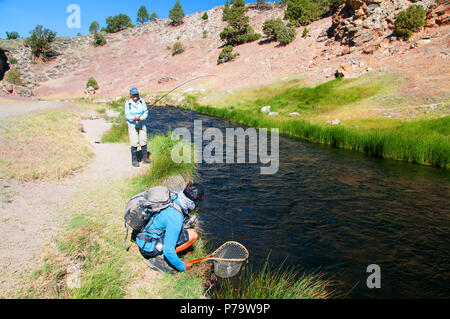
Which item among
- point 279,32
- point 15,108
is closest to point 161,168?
A: point 15,108

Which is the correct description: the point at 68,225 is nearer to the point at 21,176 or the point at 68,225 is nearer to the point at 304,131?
the point at 21,176

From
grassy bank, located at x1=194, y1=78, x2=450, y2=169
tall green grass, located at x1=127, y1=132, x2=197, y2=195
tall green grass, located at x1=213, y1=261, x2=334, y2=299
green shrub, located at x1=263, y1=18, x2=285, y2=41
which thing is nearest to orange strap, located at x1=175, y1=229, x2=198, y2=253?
tall green grass, located at x1=213, y1=261, x2=334, y2=299

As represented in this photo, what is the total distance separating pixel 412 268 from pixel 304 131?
14680 mm

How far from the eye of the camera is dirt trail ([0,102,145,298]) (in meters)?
4.62

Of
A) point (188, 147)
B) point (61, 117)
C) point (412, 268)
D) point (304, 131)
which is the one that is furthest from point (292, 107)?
point (412, 268)

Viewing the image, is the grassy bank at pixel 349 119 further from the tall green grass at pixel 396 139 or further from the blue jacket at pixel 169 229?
the blue jacket at pixel 169 229

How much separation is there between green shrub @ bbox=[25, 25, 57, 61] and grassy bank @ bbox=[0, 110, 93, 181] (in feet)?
239

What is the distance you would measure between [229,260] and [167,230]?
1.67 m

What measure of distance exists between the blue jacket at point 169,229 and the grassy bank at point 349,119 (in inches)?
565

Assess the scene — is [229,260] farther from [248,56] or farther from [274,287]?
[248,56]

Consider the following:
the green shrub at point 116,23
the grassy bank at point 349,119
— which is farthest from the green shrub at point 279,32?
the green shrub at point 116,23

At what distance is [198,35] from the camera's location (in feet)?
250

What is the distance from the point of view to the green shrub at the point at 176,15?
8631 centimetres
